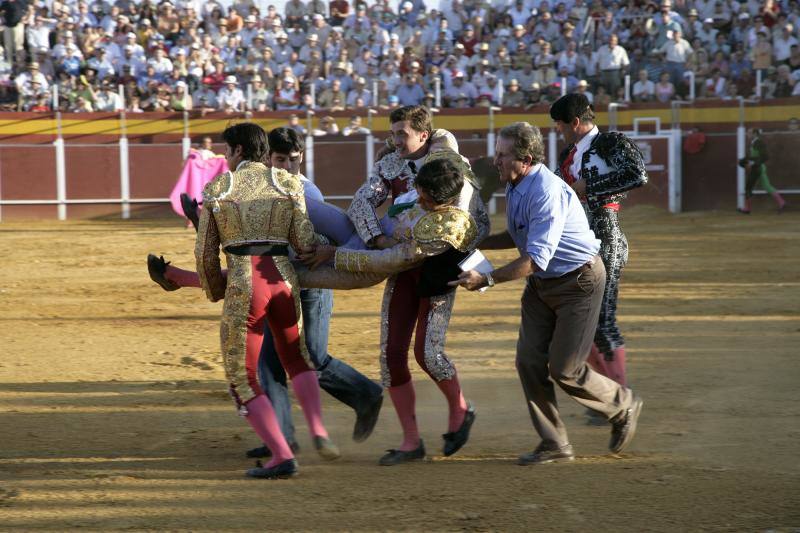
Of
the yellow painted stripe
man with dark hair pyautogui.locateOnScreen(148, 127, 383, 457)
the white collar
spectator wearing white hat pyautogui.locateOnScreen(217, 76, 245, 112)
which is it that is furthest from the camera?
spectator wearing white hat pyautogui.locateOnScreen(217, 76, 245, 112)

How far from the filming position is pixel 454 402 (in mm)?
4711

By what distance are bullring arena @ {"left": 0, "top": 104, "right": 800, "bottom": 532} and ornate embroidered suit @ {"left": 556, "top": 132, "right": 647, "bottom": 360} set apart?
52 centimetres

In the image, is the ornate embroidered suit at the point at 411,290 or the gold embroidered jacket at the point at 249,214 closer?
the gold embroidered jacket at the point at 249,214

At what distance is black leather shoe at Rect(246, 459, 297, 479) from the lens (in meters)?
4.40

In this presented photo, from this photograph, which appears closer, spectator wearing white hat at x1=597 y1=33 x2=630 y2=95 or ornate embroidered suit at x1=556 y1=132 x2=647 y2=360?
ornate embroidered suit at x1=556 y1=132 x2=647 y2=360

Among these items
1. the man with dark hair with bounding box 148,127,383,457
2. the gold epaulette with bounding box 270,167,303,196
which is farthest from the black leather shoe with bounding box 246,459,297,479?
the gold epaulette with bounding box 270,167,303,196

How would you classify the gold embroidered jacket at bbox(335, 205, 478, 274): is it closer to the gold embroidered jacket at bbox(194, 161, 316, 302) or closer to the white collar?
the gold embroidered jacket at bbox(194, 161, 316, 302)

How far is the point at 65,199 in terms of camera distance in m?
19.9

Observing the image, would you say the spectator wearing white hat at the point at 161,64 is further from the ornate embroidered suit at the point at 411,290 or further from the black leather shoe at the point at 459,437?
the black leather shoe at the point at 459,437

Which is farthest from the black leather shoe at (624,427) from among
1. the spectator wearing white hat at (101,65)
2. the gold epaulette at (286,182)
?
the spectator wearing white hat at (101,65)

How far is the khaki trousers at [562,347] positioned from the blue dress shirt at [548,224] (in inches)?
2.7

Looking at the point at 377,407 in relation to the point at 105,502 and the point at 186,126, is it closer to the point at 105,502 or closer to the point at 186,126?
the point at 105,502

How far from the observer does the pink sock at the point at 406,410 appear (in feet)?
15.2

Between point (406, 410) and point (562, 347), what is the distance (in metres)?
0.70
